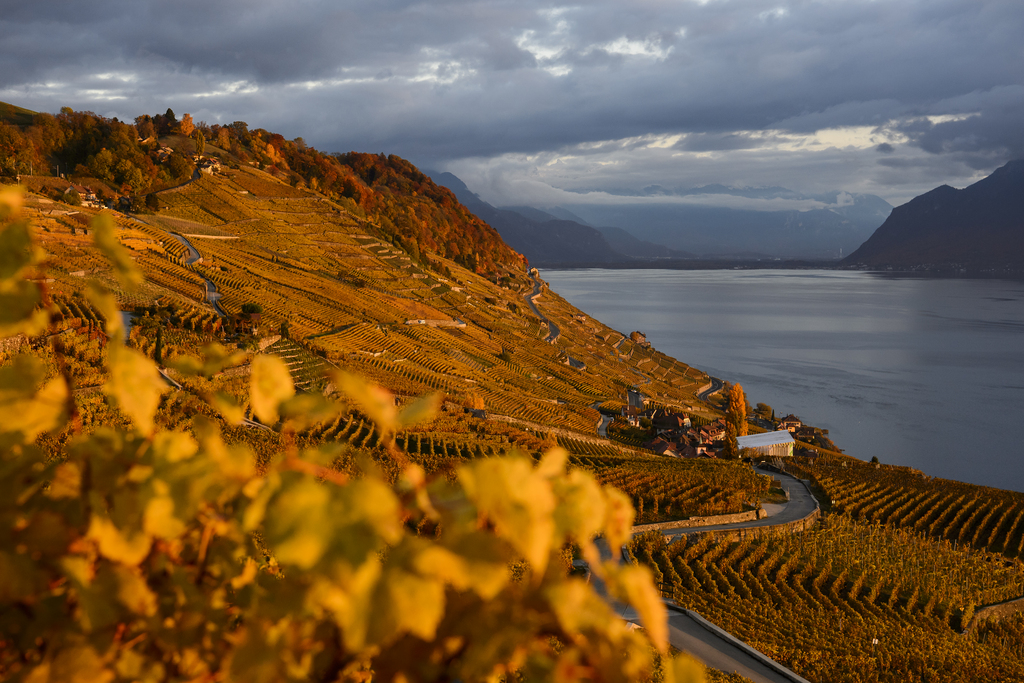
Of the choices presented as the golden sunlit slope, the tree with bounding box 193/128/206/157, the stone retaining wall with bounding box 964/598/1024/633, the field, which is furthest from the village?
the tree with bounding box 193/128/206/157

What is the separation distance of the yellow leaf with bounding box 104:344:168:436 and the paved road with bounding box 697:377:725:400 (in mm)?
64918

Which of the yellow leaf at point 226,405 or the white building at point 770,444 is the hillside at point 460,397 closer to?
the yellow leaf at point 226,405

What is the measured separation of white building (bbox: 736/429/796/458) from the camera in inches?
1396

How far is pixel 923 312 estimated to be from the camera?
114 meters

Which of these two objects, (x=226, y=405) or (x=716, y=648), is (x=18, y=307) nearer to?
(x=226, y=405)

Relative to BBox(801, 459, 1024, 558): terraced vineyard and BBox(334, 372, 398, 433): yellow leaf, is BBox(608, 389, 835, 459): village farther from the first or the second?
BBox(334, 372, 398, 433): yellow leaf

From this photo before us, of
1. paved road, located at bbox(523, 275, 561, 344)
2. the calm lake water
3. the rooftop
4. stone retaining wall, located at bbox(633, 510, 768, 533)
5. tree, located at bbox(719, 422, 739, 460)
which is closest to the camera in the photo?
stone retaining wall, located at bbox(633, 510, 768, 533)

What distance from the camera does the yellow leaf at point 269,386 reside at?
0.94 meters

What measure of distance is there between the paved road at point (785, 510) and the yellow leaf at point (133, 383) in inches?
633

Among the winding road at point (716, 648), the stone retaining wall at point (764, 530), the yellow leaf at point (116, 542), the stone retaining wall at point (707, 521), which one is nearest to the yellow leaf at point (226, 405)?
the yellow leaf at point (116, 542)

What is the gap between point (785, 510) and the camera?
2016 cm

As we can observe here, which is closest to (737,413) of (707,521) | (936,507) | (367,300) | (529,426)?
(529,426)

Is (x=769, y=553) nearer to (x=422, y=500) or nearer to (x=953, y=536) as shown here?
(x=953, y=536)

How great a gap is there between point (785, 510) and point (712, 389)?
156ft
